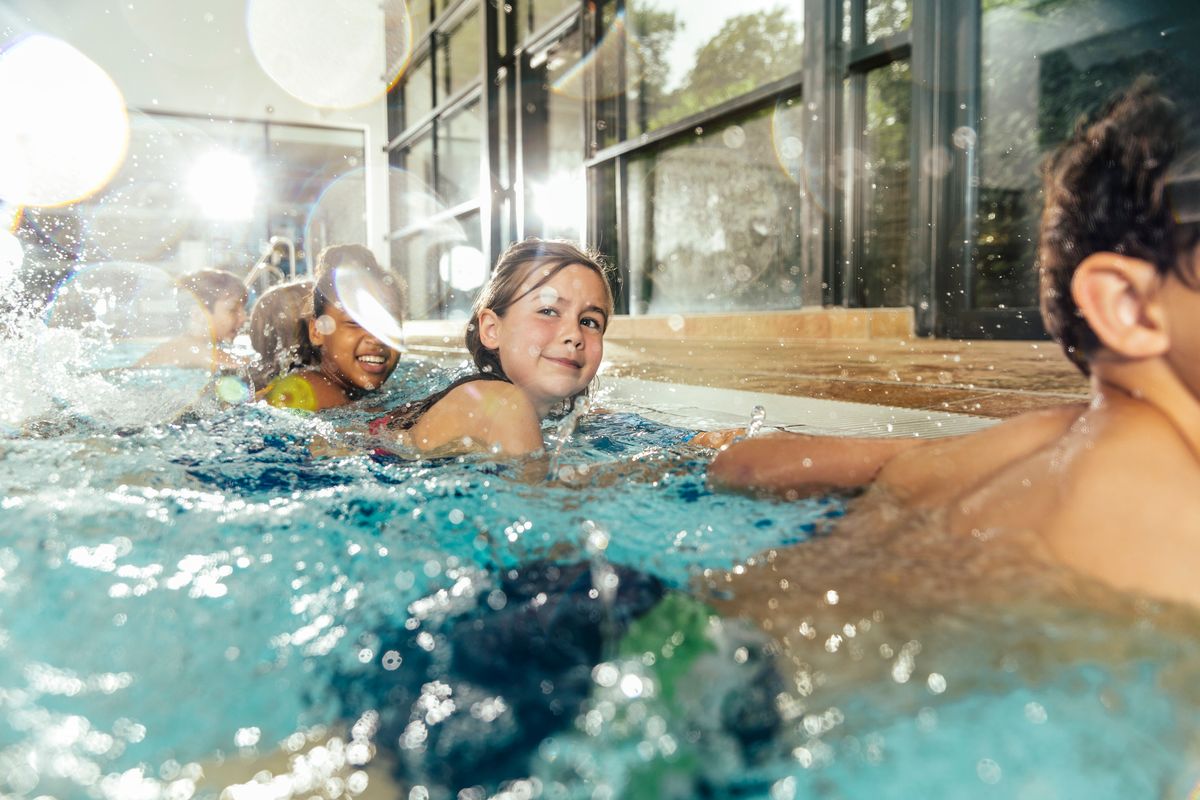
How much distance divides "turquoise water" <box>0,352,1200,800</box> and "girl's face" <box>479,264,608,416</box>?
0.87m

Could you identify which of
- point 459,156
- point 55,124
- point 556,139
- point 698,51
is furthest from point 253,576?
point 55,124

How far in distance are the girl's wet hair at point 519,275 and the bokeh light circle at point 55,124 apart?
12.7 metres

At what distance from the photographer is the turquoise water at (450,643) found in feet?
2.52

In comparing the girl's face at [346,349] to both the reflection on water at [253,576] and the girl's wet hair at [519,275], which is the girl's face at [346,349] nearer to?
the girl's wet hair at [519,275]

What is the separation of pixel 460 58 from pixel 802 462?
409 inches

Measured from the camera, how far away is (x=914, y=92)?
415cm

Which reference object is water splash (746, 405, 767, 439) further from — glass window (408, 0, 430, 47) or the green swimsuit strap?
glass window (408, 0, 430, 47)

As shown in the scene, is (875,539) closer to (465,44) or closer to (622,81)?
(622,81)

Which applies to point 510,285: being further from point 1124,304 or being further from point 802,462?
point 1124,304

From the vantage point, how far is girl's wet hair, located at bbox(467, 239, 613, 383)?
100 inches

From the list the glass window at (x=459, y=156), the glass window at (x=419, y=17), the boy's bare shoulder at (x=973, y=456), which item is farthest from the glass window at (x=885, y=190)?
the glass window at (x=419, y=17)

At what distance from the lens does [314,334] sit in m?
3.40

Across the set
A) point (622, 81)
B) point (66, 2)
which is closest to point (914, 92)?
point (622, 81)

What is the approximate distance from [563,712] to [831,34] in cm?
471
